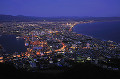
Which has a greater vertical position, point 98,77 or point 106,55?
point 98,77

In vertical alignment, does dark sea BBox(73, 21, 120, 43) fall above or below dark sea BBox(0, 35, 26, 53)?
above

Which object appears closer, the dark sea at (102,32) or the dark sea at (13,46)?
the dark sea at (13,46)

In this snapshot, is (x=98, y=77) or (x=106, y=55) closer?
(x=98, y=77)

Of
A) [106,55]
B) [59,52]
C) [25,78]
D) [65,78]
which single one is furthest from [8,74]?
[106,55]

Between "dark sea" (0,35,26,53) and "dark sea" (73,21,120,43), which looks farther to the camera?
"dark sea" (73,21,120,43)

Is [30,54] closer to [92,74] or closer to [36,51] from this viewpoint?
[36,51]

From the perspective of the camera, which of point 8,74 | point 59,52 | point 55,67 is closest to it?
point 8,74

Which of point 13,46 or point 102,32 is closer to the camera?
point 13,46

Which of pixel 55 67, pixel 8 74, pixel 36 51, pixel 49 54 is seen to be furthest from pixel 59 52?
pixel 8 74

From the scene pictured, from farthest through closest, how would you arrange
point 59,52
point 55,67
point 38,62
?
1. point 59,52
2. point 38,62
3. point 55,67

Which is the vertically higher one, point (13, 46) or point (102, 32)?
point (102, 32)

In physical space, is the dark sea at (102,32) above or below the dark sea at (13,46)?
above
